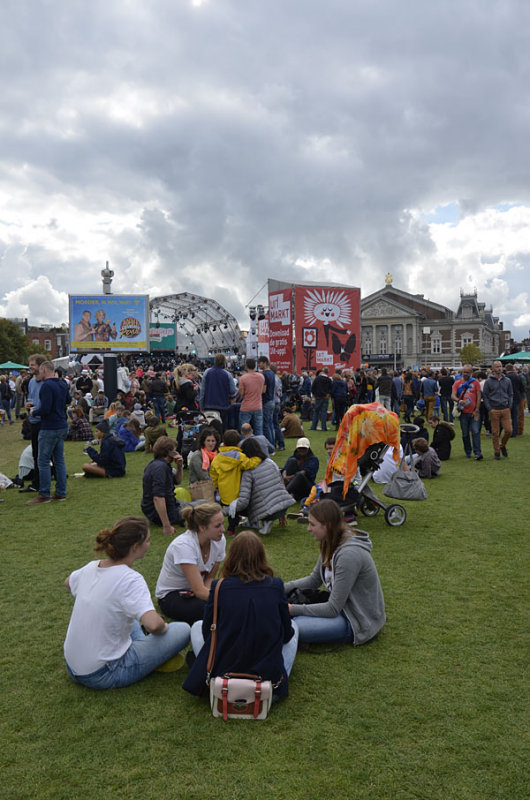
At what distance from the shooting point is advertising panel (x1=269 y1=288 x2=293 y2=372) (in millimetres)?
26766

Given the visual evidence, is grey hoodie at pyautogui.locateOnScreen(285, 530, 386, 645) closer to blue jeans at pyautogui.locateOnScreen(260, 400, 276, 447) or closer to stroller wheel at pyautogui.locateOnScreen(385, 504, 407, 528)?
stroller wheel at pyautogui.locateOnScreen(385, 504, 407, 528)

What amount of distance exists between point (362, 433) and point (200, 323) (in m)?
54.8

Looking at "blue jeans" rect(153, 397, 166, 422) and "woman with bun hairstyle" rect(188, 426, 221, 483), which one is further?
"blue jeans" rect(153, 397, 166, 422)

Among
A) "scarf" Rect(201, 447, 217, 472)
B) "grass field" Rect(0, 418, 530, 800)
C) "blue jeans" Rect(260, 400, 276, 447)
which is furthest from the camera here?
"blue jeans" Rect(260, 400, 276, 447)

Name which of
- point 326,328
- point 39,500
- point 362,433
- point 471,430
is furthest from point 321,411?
point 326,328

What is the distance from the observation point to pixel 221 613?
10.7ft

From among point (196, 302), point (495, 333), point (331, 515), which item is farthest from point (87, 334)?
point (495, 333)

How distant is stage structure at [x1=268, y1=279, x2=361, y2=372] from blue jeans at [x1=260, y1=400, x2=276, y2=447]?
14284 mm

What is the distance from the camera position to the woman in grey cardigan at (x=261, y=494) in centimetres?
682

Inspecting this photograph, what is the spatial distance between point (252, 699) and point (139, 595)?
822 millimetres

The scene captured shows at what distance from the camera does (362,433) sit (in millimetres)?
7004

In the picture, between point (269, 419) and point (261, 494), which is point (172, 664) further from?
point (269, 419)

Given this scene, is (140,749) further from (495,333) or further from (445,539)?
(495,333)

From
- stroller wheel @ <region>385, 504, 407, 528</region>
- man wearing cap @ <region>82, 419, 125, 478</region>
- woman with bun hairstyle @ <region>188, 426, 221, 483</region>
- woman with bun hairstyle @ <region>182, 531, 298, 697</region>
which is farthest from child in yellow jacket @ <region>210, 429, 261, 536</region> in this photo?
man wearing cap @ <region>82, 419, 125, 478</region>
